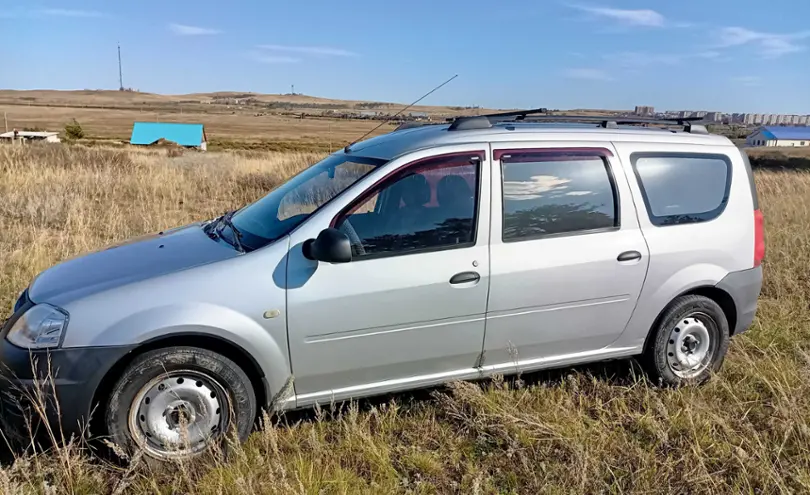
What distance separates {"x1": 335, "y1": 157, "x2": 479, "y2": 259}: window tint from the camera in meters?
3.31

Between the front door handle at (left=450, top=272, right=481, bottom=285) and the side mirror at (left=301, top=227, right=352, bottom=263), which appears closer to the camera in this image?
the side mirror at (left=301, top=227, right=352, bottom=263)

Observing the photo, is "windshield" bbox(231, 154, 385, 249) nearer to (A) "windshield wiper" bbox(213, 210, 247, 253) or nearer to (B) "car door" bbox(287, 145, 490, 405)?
(A) "windshield wiper" bbox(213, 210, 247, 253)

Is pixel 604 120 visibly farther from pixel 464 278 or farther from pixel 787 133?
pixel 787 133

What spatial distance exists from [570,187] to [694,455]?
176cm

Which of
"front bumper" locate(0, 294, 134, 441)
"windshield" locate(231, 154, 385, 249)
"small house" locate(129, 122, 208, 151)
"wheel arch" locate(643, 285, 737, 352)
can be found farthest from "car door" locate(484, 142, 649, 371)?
"small house" locate(129, 122, 208, 151)

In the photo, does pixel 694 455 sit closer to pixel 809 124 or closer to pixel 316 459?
pixel 316 459

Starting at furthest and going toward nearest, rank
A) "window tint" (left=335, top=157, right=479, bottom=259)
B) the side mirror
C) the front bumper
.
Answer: "window tint" (left=335, top=157, right=479, bottom=259), the side mirror, the front bumper

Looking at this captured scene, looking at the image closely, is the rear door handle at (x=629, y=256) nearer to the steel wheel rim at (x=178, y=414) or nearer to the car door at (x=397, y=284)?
the car door at (x=397, y=284)

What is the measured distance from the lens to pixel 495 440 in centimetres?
340

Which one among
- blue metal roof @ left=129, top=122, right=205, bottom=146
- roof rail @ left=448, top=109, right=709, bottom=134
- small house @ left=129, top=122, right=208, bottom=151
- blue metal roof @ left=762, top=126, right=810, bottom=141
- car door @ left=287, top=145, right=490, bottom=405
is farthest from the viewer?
blue metal roof @ left=762, top=126, right=810, bottom=141

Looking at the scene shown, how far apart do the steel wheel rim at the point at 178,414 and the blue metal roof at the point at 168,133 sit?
43.2m

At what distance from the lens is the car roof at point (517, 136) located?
3623mm

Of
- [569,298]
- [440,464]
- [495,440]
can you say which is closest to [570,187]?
[569,298]

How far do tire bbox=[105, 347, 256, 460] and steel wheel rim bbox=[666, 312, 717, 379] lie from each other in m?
2.96
